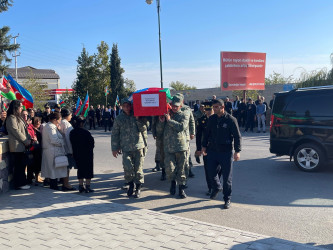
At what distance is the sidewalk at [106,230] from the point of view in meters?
3.73

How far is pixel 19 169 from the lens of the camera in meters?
6.48

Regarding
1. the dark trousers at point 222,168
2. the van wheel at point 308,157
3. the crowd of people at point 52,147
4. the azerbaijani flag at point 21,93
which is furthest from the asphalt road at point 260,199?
the azerbaijani flag at point 21,93

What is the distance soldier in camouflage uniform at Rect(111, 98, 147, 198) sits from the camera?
5918 millimetres

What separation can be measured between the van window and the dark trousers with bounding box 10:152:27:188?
630cm

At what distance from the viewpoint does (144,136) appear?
623 cm

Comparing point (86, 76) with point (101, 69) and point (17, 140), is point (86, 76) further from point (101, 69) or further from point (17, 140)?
point (17, 140)

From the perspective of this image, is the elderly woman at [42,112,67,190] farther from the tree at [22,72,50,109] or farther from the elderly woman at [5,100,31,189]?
the tree at [22,72,50,109]

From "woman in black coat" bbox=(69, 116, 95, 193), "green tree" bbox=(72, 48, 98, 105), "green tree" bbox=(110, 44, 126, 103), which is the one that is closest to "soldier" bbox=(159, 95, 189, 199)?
"woman in black coat" bbox=(69, 116, 95, 193)

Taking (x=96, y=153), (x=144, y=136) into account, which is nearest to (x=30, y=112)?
(x=96, y=153)

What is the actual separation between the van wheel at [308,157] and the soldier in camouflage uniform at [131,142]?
4139mm

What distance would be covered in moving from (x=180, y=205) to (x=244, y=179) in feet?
7.29

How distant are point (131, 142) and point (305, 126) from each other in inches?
176

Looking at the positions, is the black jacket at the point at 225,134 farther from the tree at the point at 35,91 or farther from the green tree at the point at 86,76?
the tree at the point at 35,91

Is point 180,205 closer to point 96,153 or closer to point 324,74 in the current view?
point 96,153
